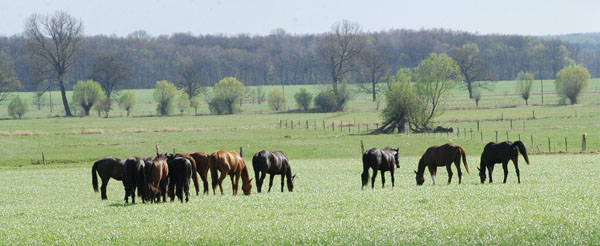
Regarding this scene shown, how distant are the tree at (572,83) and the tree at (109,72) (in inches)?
3869

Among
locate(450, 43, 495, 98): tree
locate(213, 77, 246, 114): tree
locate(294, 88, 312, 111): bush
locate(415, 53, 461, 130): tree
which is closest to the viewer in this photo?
Result: locate(415, 53, 461, 130): tree

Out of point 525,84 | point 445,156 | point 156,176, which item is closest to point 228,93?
point 525,84

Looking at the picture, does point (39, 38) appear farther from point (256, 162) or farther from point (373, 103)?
point (256, 162)

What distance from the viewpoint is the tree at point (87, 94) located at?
137 meters

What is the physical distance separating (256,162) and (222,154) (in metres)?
1.48

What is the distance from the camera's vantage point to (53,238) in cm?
1574

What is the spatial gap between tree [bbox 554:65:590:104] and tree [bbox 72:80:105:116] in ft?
325

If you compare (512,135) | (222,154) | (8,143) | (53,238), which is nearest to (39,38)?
(8,143)

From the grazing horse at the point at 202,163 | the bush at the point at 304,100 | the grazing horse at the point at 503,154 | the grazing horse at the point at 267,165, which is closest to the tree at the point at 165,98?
the bush at the point at 304,100

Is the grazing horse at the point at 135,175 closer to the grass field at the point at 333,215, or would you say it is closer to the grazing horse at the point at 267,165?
the grass field at the point at 333,215

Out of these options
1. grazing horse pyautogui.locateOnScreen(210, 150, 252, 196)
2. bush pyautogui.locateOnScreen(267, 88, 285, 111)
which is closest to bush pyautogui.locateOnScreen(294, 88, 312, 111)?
bush pyautogui.locateOnScreen(267, 88, 285, 111)

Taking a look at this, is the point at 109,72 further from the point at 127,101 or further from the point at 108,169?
the point at 108,169

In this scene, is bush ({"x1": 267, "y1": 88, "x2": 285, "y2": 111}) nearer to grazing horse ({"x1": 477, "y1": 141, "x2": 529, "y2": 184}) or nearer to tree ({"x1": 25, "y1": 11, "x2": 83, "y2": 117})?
tree ({"x1": 25, "y1": 11, "x2": 83, "y2": 117})

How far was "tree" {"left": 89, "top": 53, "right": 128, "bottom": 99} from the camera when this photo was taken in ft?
487
